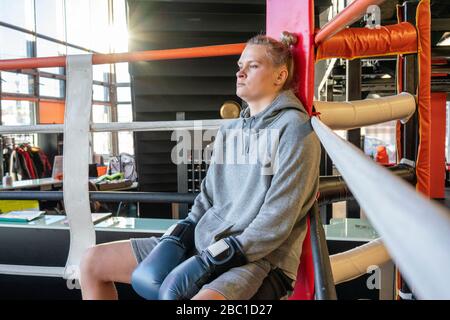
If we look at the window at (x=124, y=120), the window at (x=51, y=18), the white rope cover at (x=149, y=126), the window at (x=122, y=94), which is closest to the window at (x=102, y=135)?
the window at (x=124, y=120)

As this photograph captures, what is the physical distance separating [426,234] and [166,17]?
3277 mm

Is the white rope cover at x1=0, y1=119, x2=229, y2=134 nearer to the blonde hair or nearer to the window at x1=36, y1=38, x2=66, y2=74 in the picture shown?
the blonde hair

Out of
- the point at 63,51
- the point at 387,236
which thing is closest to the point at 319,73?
the point at 387,236

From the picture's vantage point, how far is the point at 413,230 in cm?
21

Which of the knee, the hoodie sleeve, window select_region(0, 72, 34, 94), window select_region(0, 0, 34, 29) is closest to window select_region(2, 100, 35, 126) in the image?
window select_region(0, 72, 34, 94)

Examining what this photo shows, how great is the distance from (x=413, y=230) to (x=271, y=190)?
0.69m

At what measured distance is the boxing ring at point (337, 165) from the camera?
0.69 feet

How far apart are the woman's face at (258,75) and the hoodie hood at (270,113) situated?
6cm

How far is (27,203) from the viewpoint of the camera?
2727 millimetres

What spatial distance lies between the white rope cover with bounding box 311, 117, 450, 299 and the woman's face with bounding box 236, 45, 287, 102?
0.78 m

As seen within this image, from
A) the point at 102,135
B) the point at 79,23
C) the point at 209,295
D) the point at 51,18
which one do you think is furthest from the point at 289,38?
the point at 102,135

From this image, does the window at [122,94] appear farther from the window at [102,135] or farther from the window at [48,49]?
the window at [48,49]

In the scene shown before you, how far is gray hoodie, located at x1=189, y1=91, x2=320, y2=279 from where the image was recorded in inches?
34.3
